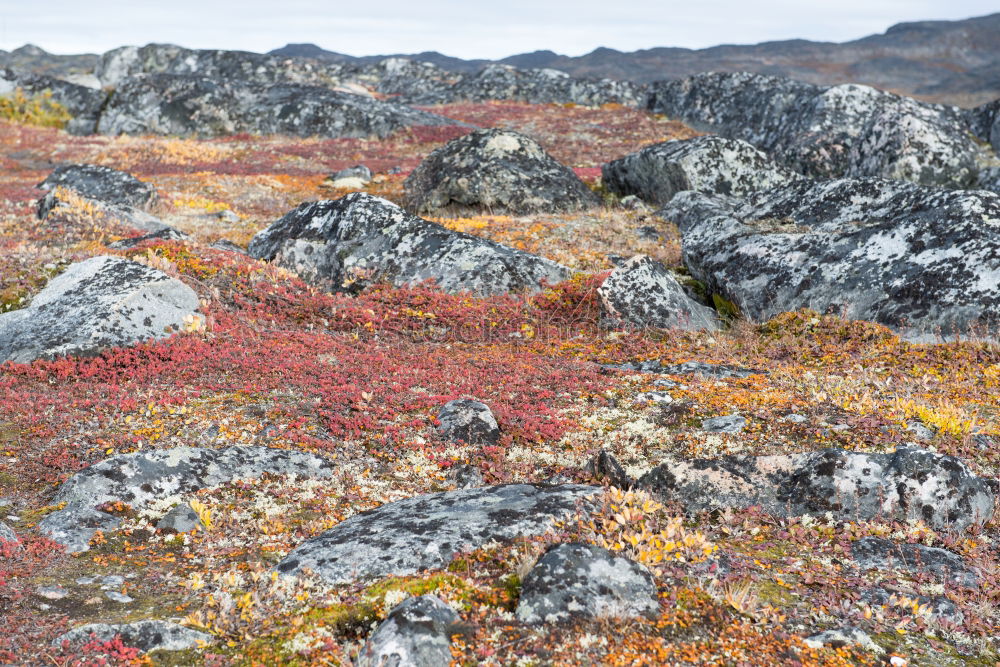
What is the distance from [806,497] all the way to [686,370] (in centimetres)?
548

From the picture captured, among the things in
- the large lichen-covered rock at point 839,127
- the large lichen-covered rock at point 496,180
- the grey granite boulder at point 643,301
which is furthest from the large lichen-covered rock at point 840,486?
the large lichen-covered rock at point 839,127

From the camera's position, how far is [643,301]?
643 inches

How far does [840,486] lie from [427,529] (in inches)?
195

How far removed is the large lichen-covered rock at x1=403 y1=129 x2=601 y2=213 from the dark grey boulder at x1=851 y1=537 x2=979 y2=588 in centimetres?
2256

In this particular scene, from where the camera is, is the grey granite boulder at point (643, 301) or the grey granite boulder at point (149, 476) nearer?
the grey granite boulder at point (149, 476)

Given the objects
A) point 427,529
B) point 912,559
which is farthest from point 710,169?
point 427,529

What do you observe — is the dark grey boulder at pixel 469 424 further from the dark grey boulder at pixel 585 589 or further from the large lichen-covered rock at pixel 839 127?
the large lichen-covered rock at pixel 839 127

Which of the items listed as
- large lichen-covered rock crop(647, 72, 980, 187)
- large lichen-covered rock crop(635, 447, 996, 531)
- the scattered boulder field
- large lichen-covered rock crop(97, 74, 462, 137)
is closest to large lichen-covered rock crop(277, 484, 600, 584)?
the scattered boulder field

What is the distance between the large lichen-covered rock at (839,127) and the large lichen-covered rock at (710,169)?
3.05m

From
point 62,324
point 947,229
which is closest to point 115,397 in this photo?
point 62,324

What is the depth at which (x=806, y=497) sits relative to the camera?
821 cm

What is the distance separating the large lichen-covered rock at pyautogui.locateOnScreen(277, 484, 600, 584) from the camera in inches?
269

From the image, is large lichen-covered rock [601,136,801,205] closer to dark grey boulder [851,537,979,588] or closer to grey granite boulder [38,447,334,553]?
dark grey boulder [851,537,979,588]

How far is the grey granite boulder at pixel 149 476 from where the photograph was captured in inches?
304
